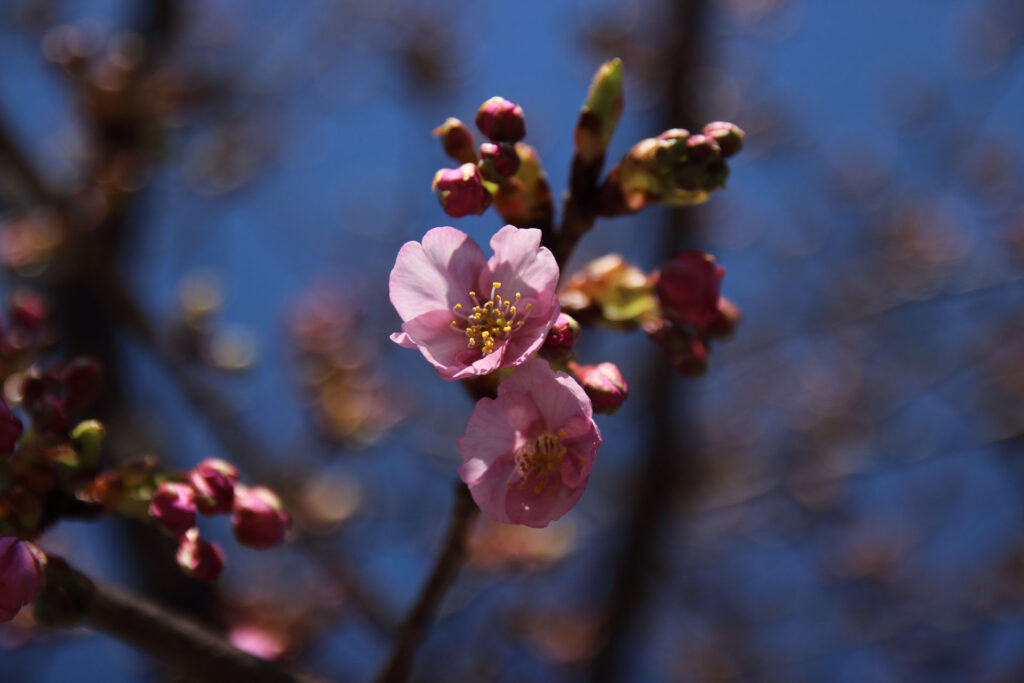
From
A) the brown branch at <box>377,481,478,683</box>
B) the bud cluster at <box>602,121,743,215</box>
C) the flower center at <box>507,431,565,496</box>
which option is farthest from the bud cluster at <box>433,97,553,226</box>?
the brown branch at <box>377,481,478,683</box>

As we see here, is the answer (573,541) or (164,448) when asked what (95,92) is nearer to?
(164,448)

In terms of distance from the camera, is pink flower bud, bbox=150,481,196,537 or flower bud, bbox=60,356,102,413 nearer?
pink flower bud, bbox=150,481,196,537

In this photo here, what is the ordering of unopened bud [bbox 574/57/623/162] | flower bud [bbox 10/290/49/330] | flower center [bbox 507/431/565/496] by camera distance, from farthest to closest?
flower bud [bbox 10/290/49/330] → unopened bud [bbox 574/57/623/162] → flower center [bbox 507/431/565/496]

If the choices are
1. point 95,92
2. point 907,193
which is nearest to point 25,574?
point 95,92

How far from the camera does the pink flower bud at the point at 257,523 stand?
130 cm

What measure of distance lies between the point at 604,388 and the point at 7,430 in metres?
0.89

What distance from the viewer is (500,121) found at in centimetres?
121

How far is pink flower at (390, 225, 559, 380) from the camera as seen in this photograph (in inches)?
43.5

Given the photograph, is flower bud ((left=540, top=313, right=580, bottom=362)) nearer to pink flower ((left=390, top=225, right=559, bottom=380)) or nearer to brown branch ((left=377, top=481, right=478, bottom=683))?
pink flower ((left=390, top=225, right=559, bottom=380))

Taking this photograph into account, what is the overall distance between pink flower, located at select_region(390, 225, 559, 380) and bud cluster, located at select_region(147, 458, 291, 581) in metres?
0.42

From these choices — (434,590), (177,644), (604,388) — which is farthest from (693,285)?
(177,644)

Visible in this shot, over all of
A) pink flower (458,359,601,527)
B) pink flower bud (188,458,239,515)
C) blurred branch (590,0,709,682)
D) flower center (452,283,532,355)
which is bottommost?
blurred branch (590,0,709,682)

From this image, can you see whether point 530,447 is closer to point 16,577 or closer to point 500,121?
point 500,121

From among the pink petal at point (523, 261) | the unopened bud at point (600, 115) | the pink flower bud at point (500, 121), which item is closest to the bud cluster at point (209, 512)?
the pink petal at point (523, 261)
